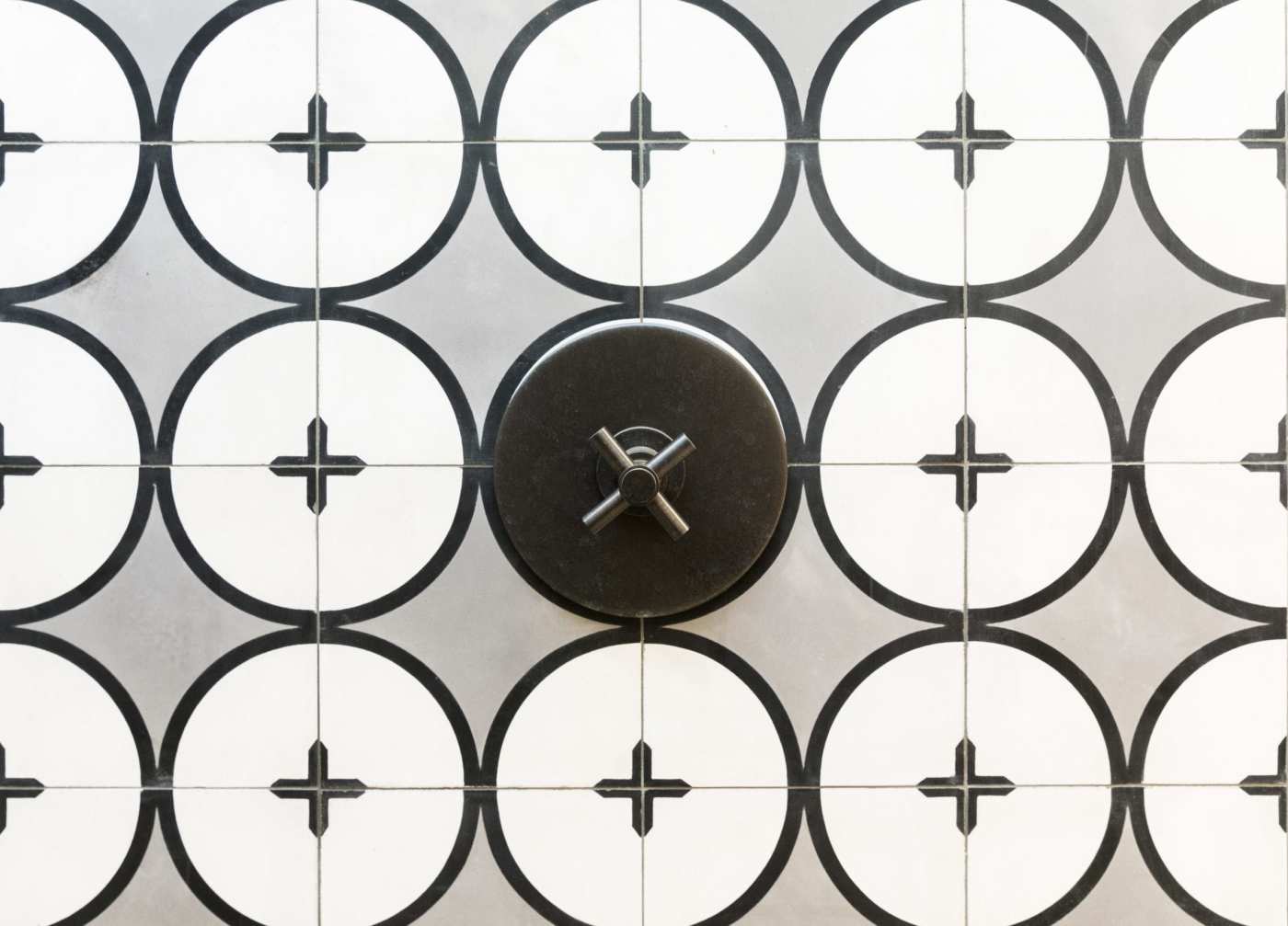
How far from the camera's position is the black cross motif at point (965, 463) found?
1.25 metres

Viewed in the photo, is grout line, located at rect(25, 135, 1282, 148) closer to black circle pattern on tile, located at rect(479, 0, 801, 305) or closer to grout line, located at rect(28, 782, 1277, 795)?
black circle pattern on tile, located at rect(479, 0, 801, 305)

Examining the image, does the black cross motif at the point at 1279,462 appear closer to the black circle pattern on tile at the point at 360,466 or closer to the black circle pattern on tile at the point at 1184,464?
the black circle pattern on tile at the point at 1184,464

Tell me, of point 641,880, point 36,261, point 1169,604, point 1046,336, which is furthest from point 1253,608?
point 36,261

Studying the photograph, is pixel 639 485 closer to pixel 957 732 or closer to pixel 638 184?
pixel 638 184

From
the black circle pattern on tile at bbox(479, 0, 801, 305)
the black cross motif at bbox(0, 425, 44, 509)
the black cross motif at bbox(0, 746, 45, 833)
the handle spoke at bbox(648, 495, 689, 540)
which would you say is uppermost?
the black circle pattern on tile at bbox(479, 0, 801, 305)

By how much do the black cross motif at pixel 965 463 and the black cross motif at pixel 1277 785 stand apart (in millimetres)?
508

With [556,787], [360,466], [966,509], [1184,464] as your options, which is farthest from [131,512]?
[1184,464]

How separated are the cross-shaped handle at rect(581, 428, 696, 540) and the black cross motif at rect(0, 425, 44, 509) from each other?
719 mm

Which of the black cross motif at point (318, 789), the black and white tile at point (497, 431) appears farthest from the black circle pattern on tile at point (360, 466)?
the black cross motif at point (318, 789)

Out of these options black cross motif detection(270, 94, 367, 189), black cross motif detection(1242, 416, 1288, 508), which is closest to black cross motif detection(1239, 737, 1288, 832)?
black cross motif detection(1242, 416, 1288, 508)

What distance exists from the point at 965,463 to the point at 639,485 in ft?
1.41

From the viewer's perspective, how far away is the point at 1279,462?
4.11 ft

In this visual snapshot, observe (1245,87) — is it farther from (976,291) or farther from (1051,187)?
(976,291)

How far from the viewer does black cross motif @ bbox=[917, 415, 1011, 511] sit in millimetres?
1247
